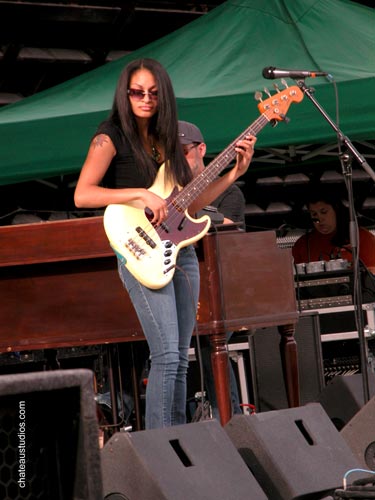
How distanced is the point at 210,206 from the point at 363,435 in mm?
2050

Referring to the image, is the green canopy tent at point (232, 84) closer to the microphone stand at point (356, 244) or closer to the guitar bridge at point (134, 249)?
the microphone stand at point (356, 244)

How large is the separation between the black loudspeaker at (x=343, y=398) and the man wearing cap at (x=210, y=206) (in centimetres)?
59

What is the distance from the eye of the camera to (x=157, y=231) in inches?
163

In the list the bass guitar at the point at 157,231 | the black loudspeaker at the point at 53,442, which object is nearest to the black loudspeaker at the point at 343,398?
the bass guitar at the point at 157,231

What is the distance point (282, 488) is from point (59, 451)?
1.60m

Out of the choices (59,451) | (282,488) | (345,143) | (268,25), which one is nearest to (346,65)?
(268,25)

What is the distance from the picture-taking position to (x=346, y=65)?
273 inches

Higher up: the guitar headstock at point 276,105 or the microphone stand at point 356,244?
the guitar headstock at point 276,105

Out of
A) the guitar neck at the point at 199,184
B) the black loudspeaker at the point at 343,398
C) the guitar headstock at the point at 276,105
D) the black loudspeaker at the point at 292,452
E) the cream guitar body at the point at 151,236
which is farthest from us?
the black loudspeaker at the point at 343,398

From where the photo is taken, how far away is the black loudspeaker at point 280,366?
680cm

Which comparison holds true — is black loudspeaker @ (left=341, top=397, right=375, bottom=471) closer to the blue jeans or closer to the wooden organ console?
the blue jeans

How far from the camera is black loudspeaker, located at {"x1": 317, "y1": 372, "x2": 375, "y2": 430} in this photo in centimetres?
497

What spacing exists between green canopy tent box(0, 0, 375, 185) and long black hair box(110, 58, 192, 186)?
2125 millimetres

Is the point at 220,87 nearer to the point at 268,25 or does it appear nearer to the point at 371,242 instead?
the point at 268,25
